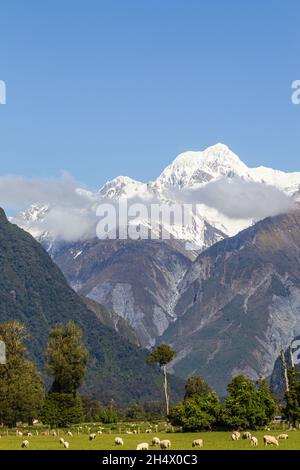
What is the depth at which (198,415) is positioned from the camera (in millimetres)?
158125

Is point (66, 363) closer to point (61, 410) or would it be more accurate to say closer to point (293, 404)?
point (61, 410)

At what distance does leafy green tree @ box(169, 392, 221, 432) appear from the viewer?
6206 inches

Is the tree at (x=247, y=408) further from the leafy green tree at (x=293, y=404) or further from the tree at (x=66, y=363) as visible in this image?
the tree at (x=66, y=363)

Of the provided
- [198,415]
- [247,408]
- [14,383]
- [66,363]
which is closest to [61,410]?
[66,363]

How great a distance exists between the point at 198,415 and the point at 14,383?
53170 mm

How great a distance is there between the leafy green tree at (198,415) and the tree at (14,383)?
43.9m

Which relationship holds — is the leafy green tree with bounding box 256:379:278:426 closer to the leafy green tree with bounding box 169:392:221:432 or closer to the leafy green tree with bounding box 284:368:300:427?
the leafy green tree with bounding box 284:368:300:427

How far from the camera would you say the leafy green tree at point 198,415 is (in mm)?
157625
